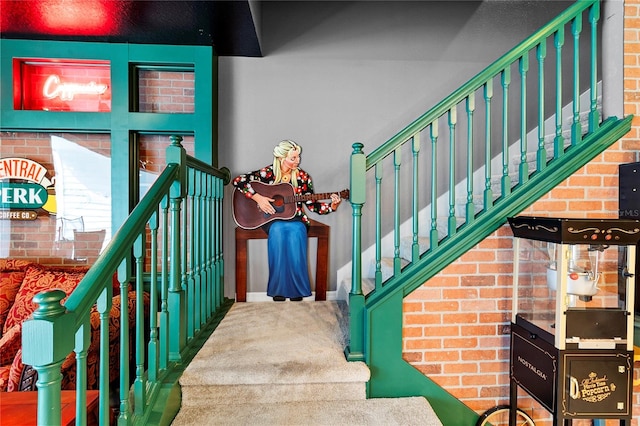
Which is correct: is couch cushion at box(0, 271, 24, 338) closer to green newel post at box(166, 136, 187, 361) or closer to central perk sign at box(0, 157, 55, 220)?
central perk sign at box(0, 157, 55, 220)

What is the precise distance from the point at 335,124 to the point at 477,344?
2.06 m

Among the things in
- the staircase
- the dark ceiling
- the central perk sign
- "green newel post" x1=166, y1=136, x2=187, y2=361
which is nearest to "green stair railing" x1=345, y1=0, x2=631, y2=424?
the staircase

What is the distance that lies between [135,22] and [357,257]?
2.29 m

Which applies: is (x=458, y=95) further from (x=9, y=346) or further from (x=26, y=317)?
(x=26, y=317)

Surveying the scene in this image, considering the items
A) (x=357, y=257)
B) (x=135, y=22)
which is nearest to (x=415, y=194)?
(x=357, y=257)

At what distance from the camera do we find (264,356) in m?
2.01

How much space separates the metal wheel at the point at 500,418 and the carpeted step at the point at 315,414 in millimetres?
424

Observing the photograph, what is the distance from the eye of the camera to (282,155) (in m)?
3.12

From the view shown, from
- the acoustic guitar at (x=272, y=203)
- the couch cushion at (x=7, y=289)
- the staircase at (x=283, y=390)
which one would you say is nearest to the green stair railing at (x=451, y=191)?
the staircase at (x=283, y=390)

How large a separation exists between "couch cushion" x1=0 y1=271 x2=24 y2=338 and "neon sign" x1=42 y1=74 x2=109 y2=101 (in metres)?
1.45

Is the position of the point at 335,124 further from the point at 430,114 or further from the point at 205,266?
the point at 205,266

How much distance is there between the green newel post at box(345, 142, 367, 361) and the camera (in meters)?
1.98

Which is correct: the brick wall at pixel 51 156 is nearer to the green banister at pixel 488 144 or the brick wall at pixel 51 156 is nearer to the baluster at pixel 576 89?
the green banister at pixel 488 144

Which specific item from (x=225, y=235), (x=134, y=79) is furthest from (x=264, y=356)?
(x=134, y=79)
